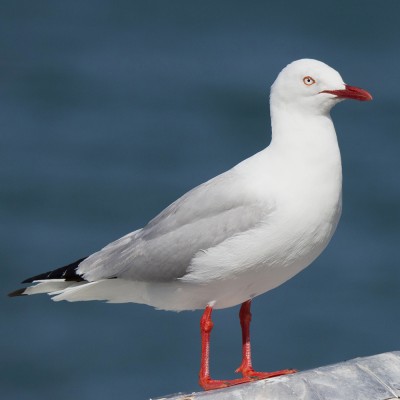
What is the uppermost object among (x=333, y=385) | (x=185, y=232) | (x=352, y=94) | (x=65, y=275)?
(x=352, y=94)

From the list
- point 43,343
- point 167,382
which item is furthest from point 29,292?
point 43,343

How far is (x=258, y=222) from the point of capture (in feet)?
23.0

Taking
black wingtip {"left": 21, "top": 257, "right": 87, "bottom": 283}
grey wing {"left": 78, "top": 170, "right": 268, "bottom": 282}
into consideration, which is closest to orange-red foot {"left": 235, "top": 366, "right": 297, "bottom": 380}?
grey wing {"left": 78, "top": 170, "right": 268, "bottom": 282}

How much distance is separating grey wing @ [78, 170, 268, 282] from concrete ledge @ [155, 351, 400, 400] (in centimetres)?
92

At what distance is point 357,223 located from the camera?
15.5 m

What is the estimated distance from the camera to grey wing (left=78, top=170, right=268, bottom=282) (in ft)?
23.5

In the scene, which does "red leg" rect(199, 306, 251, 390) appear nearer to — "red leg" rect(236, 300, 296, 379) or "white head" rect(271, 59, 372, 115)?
"red leg" rect(236, 300, 296, 379)

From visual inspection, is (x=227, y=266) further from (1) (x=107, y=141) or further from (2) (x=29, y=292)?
(1) (x=107, y=141)

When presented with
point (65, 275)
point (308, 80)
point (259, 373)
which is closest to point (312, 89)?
point (308, 80)

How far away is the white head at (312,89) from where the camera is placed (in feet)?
23.3

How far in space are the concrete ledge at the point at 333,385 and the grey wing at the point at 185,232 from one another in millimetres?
918

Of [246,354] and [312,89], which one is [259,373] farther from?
[312,89]

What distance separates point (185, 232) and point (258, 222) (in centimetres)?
52

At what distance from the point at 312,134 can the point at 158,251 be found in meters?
1.09
